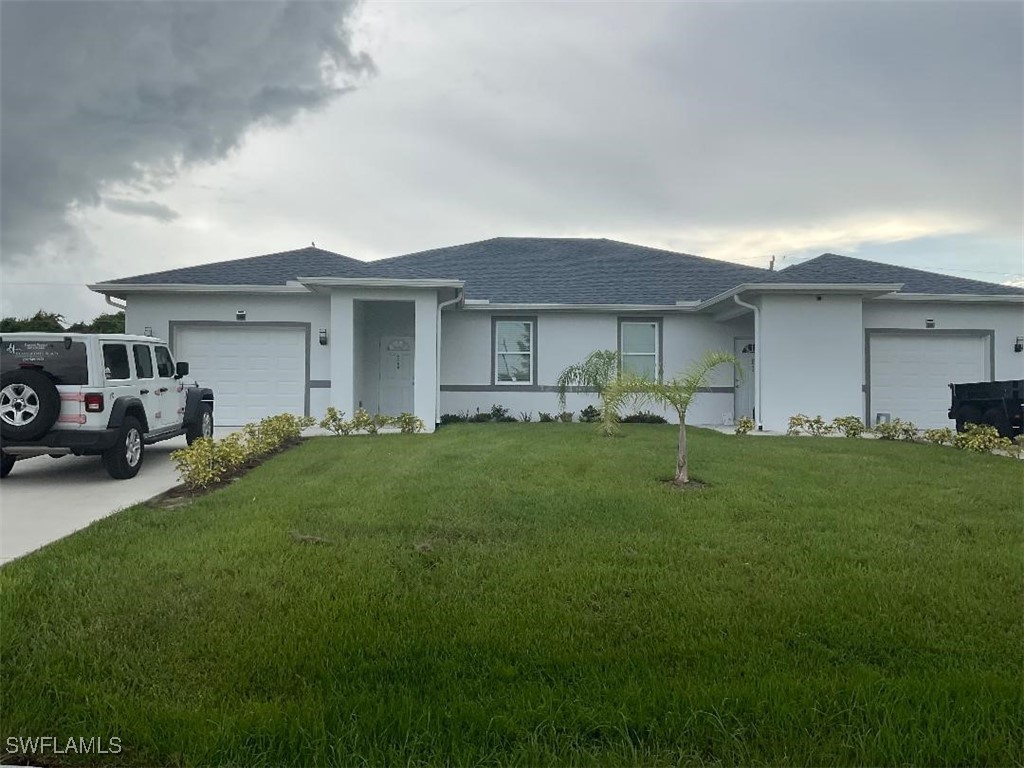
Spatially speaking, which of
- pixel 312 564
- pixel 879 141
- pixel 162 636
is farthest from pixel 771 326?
pixel 162 636

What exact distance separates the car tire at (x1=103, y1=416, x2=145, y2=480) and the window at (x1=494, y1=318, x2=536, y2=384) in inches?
333

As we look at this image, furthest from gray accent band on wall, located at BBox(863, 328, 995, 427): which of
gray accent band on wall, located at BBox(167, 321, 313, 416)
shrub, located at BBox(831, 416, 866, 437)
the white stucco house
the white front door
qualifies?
gray accent band on wall, located at BBox(167, 321, 313, 416)

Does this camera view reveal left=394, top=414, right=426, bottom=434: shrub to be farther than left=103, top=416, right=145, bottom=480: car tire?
Yes

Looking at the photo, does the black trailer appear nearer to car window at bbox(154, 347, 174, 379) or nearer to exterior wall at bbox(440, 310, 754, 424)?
exterior wall at bbox(440, 310, 754, 424)

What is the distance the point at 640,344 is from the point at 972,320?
7.54 m

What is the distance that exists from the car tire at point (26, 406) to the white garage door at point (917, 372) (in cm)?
1532

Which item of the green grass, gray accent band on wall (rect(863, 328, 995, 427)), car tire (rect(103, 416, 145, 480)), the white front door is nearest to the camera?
the green grass

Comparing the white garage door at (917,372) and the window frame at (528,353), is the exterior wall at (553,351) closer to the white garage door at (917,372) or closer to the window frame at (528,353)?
the window frame at (528,353)

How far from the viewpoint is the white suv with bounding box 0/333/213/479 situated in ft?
23.0

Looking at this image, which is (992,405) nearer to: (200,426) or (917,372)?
(917,372)

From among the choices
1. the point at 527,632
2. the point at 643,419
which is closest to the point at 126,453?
the point at 527,632

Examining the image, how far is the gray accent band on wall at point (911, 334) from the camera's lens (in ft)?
46.1

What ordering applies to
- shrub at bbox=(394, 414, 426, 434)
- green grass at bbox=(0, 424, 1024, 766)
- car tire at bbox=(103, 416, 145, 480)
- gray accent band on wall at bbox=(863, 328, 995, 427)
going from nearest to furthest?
green grass at bbox=(0, 424, 1024, 766) → car tire at bbox=(103, 416, 145, 480) → shrub at bbox=(394, 414, 426, 434) → gray accent band on wall at bbox=(863, 328, 995, 427)

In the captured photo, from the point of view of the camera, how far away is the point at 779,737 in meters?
2.40
